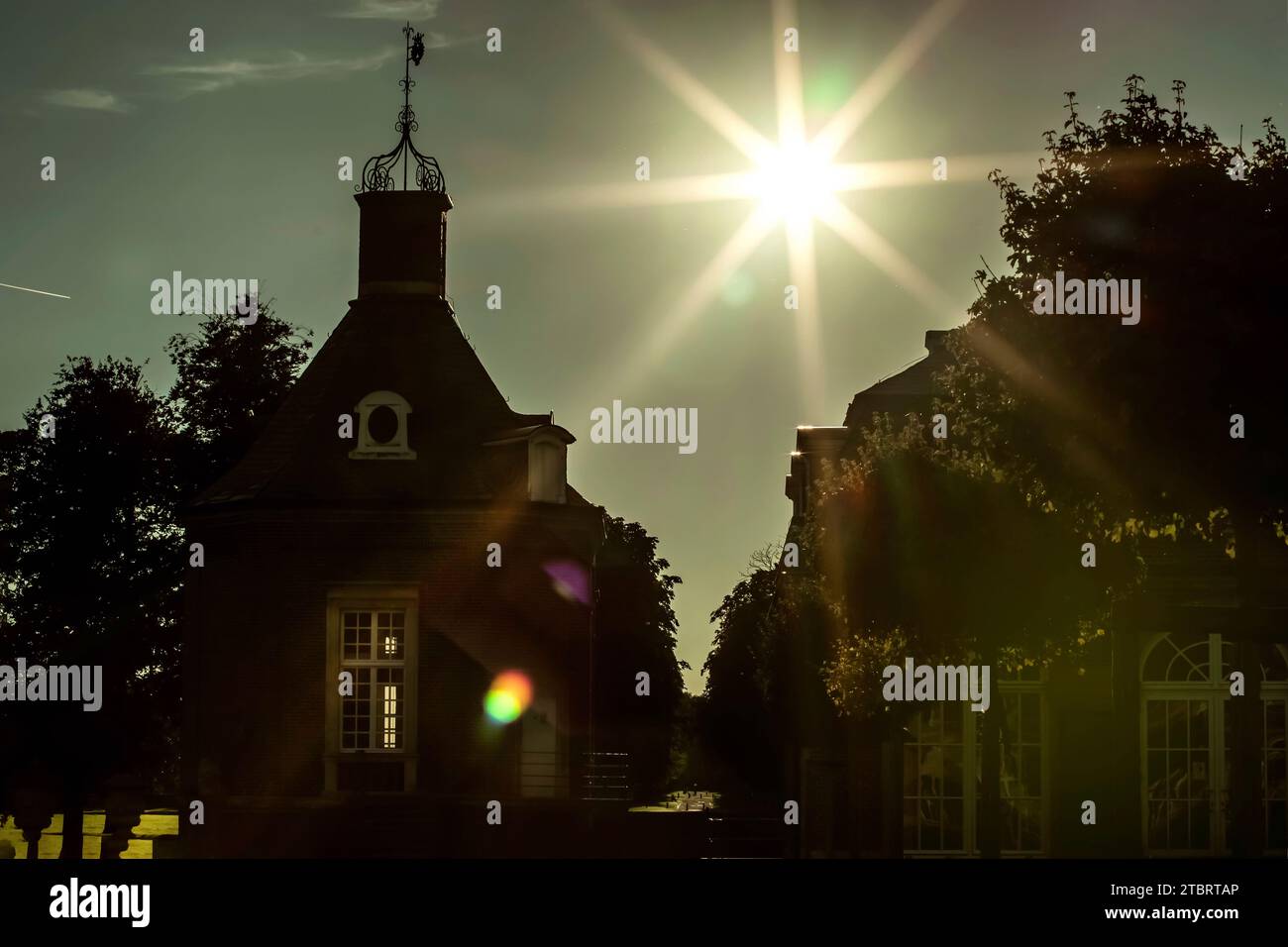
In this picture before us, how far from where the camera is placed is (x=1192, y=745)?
32.4 metres

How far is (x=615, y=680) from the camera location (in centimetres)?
6372

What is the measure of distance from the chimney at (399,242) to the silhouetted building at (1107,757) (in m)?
12.3

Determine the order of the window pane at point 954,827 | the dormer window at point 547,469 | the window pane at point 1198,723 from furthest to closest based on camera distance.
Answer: the dormer window at point 547,469 → the window pane at point 954,827 → the window pane at point 1198,723

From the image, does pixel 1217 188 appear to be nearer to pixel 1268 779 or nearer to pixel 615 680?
pixel 1268 779

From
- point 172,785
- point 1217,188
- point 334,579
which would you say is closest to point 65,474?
point 334,579

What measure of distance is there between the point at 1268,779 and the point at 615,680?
111 feet

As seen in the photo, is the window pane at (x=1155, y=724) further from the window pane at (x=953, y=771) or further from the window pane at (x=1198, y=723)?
the window pane at (x=953, y=771)

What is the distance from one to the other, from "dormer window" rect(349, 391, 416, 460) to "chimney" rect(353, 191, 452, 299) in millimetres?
3620

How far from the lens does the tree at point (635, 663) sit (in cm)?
6303

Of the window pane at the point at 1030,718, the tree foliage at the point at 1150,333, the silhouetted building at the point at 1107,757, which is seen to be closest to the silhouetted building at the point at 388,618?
the silhouetted building at the point at 1107,757

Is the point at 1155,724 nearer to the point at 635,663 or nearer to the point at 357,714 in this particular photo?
the point at 357,714

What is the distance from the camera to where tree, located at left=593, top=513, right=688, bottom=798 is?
6303cm

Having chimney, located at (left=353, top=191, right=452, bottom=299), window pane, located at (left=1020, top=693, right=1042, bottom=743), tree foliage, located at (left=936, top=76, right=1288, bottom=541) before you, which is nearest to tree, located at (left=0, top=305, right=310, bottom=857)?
chimney, located at (left=353, top=191, right=452, bottom=299)

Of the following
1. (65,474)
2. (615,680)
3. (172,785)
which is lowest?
(172,785)
